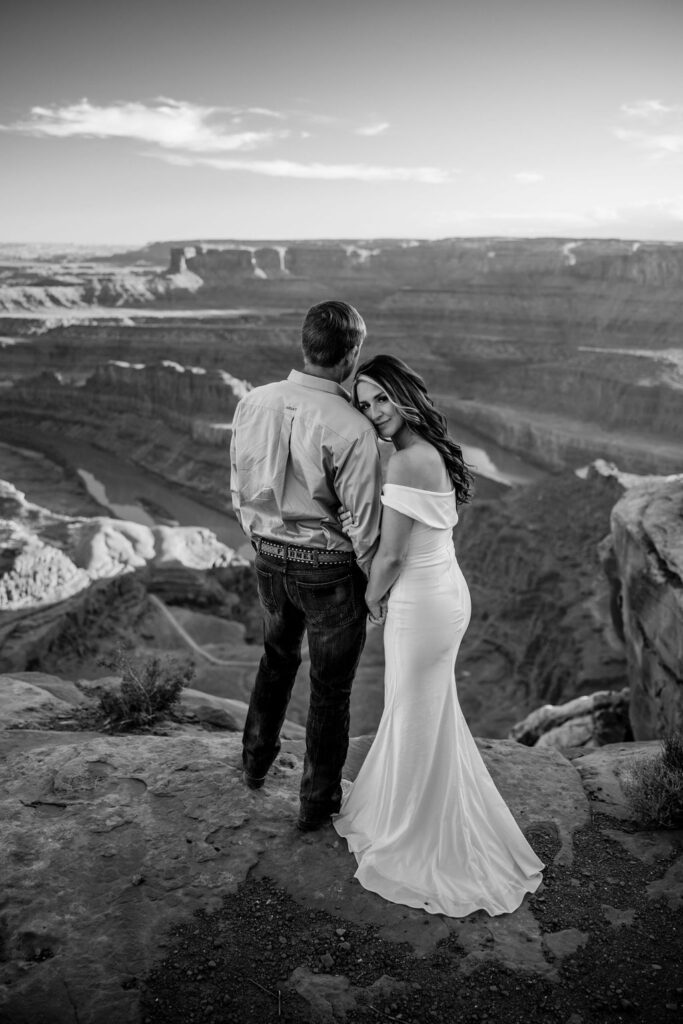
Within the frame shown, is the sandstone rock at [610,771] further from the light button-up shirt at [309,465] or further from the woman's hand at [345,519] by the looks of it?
the woman's hand at [345,519]

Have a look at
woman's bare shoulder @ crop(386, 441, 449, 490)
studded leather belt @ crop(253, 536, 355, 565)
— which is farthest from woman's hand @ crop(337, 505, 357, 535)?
woman's bare shoulder @ crop(386, 441, 449, 490)

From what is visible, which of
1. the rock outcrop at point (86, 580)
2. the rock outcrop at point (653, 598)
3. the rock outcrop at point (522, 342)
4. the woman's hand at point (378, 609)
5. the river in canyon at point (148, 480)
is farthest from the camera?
the rock outcrop at point (522, 342)

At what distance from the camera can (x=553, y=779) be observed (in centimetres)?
461

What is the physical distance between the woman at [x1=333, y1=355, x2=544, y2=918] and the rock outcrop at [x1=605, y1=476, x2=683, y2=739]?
2.96 meters

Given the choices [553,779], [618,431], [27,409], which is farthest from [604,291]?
[553,779]

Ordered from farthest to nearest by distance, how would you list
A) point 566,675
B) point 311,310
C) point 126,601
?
point 126,601 → point 566,675 → point 311,310

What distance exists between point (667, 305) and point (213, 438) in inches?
1571

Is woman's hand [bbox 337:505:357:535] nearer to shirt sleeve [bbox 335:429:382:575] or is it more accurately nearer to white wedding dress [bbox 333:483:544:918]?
shirt sleeve [bbox 335:429:382:575]

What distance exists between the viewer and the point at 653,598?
6977 mm

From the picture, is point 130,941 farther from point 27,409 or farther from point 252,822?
point 27,409

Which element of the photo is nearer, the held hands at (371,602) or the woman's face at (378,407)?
the woman's face at (378,407)

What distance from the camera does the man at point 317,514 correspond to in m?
3.26

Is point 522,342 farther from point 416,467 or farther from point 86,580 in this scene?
point 416,467

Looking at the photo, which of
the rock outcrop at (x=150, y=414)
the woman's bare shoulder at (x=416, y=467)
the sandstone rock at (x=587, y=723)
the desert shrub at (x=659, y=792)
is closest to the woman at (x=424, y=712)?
the woman's bare shoulder at (x=416, y=467)
